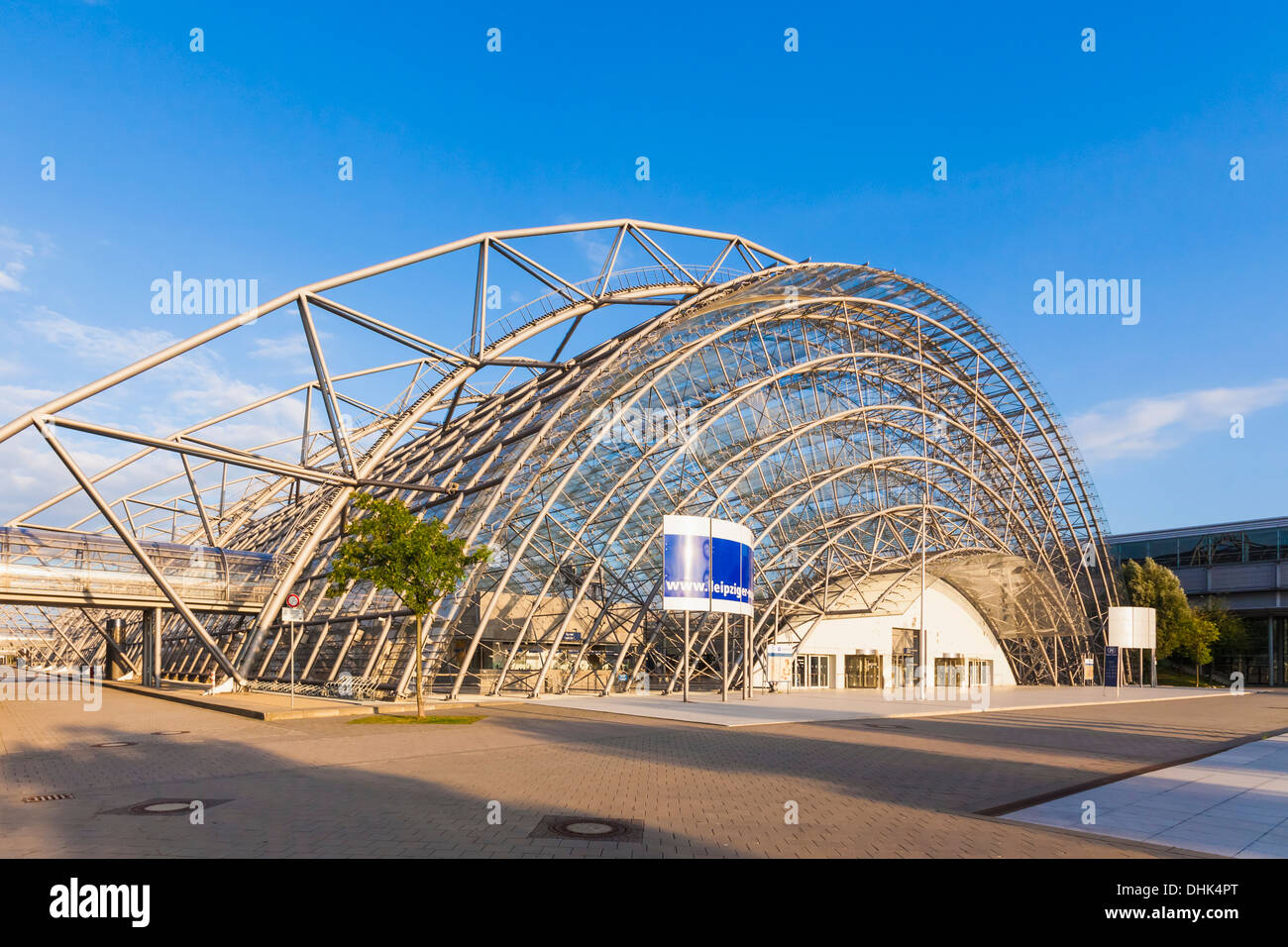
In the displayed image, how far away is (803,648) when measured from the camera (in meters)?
52.6

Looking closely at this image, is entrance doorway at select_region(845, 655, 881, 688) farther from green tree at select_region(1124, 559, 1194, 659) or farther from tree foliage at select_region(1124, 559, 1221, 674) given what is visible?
tree foliage at select_region(1124, 559, 1221, 674)

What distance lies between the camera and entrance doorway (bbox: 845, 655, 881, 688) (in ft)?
186

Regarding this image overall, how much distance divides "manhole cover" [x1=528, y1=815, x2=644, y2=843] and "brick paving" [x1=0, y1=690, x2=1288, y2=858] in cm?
16

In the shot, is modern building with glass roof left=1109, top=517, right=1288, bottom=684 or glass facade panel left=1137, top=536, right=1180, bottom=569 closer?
modern building with glass roof left=1109, top=517, right=1288, bottom=684

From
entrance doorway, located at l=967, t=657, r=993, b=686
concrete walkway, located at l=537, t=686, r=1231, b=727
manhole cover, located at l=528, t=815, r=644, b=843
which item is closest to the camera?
manhole cover, located at l=528, t=815, r=644, b=843

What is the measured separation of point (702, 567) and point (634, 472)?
21.7ft

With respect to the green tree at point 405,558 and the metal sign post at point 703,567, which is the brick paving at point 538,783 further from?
the metal sign post at point 703,567

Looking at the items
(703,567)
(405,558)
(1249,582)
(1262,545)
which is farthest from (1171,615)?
(405,558)

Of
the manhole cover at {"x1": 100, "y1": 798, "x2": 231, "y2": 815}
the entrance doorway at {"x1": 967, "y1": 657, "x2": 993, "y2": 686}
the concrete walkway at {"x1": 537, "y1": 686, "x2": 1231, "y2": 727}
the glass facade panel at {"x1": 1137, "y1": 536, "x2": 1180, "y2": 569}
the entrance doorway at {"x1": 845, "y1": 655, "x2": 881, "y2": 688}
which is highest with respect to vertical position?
the glass facade panel at {"x1": 1137, "y1": 536, "x2": 1180, "y2": 569}

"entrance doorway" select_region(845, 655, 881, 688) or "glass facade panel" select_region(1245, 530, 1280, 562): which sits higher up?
"glass facade panel" select_region(1245, 530, 1280, 562)

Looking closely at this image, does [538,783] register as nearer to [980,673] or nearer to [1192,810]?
[1192,810]

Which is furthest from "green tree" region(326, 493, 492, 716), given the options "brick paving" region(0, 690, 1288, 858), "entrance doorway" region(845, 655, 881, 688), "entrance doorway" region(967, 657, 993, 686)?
"entrance doorway" region(967, 657, 993, 686)

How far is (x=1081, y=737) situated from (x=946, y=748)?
684 cm

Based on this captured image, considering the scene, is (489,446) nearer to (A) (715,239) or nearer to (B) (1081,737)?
(A) (715,239)
